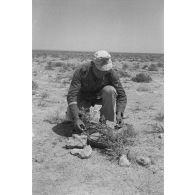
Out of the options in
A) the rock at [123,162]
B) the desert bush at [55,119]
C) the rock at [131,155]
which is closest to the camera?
the rock at [123,162]

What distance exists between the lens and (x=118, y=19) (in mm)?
4277

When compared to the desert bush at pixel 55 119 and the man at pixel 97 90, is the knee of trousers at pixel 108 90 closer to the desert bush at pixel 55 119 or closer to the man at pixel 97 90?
the man at pixel 97 90

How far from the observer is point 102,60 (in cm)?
459

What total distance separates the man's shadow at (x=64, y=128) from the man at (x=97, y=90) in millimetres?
211

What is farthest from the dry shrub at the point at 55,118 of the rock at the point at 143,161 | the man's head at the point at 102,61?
the rock at the point at 143,161

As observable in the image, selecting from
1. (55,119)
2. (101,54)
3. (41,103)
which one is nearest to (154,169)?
(101,54)

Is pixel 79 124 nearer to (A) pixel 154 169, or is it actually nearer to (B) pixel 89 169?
(B) pixel 89 169

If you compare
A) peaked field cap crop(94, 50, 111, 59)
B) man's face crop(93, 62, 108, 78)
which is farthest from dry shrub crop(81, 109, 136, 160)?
peaked field cap crop(94, 50, 111, 59)

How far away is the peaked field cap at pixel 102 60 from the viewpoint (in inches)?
180

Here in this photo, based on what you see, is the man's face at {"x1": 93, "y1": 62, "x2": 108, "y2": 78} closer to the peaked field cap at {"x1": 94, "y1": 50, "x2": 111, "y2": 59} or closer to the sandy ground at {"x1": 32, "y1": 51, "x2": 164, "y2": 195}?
the peaked field cap at {"x1": 94, "y1": 50, "x2": 111, "y2": 59}

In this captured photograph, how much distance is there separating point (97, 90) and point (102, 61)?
0.57 meters

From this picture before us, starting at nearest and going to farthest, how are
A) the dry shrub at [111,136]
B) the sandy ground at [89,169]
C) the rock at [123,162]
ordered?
the sandy ground at [89,169] < the rock at [123,162] < the dry shrub at [111,136]
